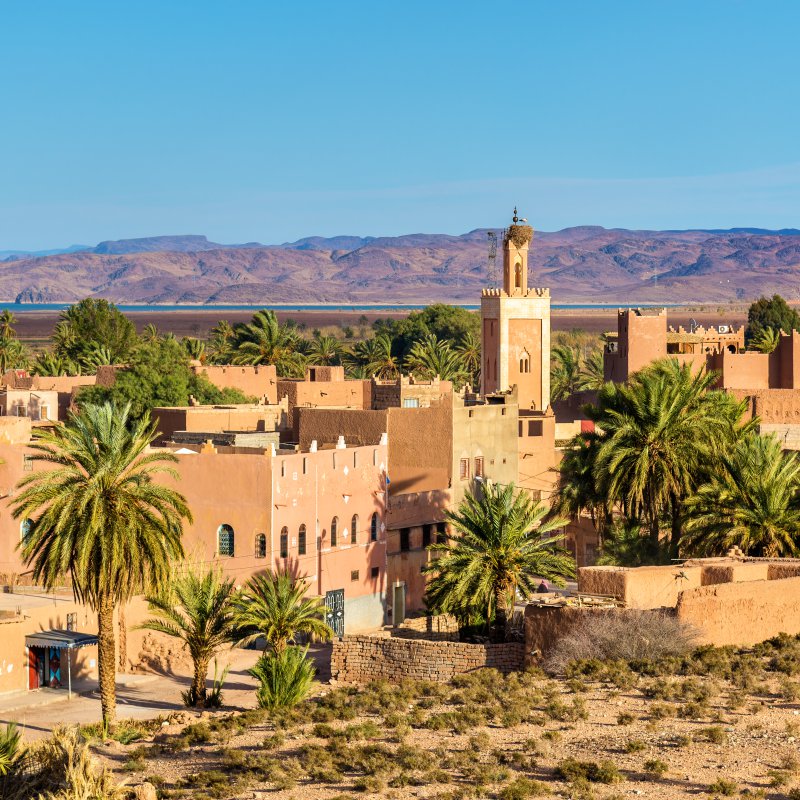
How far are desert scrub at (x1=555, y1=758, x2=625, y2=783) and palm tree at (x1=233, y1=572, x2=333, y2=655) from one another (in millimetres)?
10156

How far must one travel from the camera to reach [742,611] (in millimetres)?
27375

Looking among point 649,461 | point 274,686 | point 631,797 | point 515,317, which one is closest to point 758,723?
point 631,797

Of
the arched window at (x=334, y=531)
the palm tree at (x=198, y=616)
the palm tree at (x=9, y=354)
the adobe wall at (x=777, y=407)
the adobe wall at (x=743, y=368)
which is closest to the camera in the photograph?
the palm tree at (x=198, y=616)

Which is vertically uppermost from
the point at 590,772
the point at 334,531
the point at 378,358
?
the point at 378,358

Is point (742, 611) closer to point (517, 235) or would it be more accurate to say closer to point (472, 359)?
point (517, 235)

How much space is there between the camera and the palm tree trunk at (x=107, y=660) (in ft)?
91.9

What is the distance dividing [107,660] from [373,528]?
40.4 ft

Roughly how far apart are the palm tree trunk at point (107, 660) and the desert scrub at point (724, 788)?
11.1 meters

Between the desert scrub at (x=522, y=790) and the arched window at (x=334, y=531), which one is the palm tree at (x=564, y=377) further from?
the desert scrub at (x=522, y=790)

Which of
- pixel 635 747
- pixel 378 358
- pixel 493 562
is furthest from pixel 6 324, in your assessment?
pixel 635 747

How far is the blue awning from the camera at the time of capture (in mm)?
31219

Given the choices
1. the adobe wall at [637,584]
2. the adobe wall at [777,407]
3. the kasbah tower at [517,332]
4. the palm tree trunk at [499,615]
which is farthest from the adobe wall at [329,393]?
the adobe wall at [637,584]

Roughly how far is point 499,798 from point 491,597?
11.4 metres

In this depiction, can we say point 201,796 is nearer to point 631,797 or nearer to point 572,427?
point 631,797
